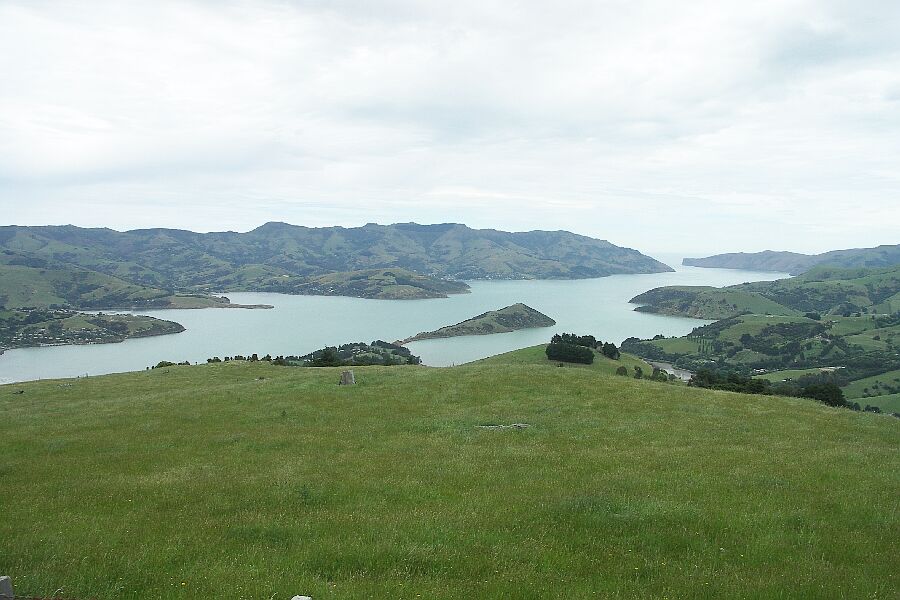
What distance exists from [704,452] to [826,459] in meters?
3.92

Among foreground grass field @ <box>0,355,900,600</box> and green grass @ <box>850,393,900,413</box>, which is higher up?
foreground grass field @ <box>0,355,900,600</box>

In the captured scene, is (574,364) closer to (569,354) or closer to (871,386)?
(569,354)

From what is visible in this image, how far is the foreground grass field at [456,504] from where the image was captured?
31.0 feet

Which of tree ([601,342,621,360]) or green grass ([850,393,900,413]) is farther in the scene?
tree ([601,342,621,360])

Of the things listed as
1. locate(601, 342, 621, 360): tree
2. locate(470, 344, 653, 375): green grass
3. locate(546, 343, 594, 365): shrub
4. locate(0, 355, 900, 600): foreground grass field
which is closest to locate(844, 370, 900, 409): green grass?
locate(470, 344, 653, 375): green grass

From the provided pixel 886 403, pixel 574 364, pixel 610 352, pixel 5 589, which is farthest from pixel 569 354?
pixel 5 589

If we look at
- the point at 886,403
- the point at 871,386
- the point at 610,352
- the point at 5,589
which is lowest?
the point at 871,386

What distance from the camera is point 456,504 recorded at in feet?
45.2

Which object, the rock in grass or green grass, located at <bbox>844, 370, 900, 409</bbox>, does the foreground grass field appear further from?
green grass, located at <bbox>844, 370, 900, 409</bbox>

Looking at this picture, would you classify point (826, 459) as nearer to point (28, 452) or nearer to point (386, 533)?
point (386, 533)

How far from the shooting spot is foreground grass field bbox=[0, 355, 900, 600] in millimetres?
9461

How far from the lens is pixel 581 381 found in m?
38.1

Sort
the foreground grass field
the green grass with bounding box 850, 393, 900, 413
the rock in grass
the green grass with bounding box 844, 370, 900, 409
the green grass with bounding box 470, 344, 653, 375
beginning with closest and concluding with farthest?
the rock in grass
the foreground grass field
the green grass with bounding box 470, 344, 653, 375
the green grass with bounding box 850, 393, 900, 413
the green grass with bounding box 844, 370, 900, 409

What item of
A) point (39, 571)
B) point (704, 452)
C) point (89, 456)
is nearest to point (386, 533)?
point (39, 571)
